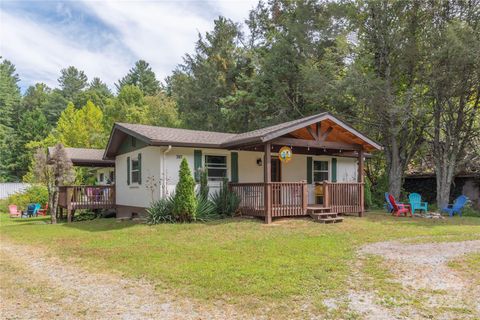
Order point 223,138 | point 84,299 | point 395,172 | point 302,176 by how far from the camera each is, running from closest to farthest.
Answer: point 84,299
point 223,138
point 302,176
point 395,172

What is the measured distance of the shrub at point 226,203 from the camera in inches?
492

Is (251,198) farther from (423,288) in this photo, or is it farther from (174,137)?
(423,288)

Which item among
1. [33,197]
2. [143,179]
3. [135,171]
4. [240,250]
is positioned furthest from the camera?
[33,197]

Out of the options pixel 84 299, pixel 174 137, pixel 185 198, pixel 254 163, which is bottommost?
pixel 84 299

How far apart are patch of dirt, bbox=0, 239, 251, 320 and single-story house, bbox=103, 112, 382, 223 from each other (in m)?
6.07

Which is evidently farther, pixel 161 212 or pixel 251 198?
pixel 251 198

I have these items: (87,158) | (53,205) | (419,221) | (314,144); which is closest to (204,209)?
(314,144)

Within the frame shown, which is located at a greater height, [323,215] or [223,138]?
[223,138]

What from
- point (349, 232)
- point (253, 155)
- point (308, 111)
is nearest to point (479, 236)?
→ point (349, 232)

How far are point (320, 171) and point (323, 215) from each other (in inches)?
165

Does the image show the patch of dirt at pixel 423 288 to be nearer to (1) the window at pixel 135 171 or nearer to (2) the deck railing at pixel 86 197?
(1) the window at pixel 135 171

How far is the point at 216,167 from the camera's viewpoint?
43.3ft

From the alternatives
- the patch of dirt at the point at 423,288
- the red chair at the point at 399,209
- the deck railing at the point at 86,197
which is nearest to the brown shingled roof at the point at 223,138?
the red chair at the point at 399,209

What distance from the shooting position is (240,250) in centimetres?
744
